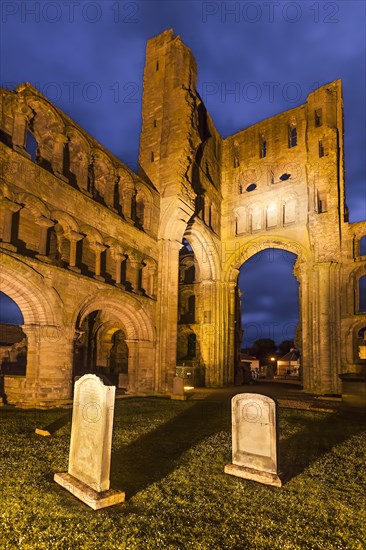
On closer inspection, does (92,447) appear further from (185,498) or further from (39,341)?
(39,341)

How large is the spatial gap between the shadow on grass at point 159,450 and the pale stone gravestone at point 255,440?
1.15 m

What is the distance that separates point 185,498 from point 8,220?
10861 mm

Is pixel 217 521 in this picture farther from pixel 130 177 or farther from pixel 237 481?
pixel 130 177

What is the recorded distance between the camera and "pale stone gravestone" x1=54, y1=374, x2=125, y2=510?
4605 millimetres

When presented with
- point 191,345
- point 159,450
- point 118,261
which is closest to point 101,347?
point 191,345

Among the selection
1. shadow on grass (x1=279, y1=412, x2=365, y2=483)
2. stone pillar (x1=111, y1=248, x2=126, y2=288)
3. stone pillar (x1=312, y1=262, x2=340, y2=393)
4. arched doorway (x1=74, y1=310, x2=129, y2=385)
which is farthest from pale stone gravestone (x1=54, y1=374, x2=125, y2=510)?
stone pillar (x1=312, y1=262, x2=340, y2=393)

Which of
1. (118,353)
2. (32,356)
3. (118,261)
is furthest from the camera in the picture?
(118,353)

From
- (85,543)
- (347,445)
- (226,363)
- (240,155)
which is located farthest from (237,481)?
(240,155)

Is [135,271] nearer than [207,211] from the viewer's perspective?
Yes

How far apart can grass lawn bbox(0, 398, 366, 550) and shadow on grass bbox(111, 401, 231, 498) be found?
0.03m

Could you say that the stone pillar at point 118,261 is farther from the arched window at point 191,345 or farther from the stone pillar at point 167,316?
the arched window at point 191,345

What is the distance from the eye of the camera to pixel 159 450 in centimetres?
705

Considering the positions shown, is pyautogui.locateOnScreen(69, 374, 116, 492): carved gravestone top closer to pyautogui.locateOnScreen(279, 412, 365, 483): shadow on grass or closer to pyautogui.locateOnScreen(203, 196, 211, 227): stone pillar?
pyautogui.locateOnScreen(279, 412, 365, 483): shadow on grass

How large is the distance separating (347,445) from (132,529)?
225 inches
